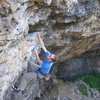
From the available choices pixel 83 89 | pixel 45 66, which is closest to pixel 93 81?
pixel 83 89

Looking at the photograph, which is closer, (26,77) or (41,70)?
(41,70)

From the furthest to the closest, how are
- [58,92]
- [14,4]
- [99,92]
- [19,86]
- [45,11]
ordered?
[99,92]
[58,92]
[19,86]
[45,11]
[14,4]

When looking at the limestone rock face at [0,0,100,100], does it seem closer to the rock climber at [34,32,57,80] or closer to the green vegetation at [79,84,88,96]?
the rock climber at [34,32,57,80]

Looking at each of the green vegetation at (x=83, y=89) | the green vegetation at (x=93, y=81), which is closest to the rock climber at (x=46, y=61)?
the green vegetation at (x=83, y=89)

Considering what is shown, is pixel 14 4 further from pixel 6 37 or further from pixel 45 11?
pixel 45 11

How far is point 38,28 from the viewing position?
7.16 m

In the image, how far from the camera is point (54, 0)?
6.29m

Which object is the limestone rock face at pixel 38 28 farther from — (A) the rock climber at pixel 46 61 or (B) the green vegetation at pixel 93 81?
(B) the green vegetation at pixel 93 81

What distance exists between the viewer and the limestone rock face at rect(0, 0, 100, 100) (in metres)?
5.17

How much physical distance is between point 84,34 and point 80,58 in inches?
209

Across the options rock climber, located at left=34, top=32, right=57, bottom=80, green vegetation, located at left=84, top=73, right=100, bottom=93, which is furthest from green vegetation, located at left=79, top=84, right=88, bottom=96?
rock climber, located at left=34, top=32, right=57, bottom=80

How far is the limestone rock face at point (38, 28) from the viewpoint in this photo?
517 cm

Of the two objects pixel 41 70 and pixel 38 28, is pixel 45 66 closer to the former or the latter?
pixel 41 70

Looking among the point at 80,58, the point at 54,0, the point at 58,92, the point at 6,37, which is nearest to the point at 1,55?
the point at 6,37
